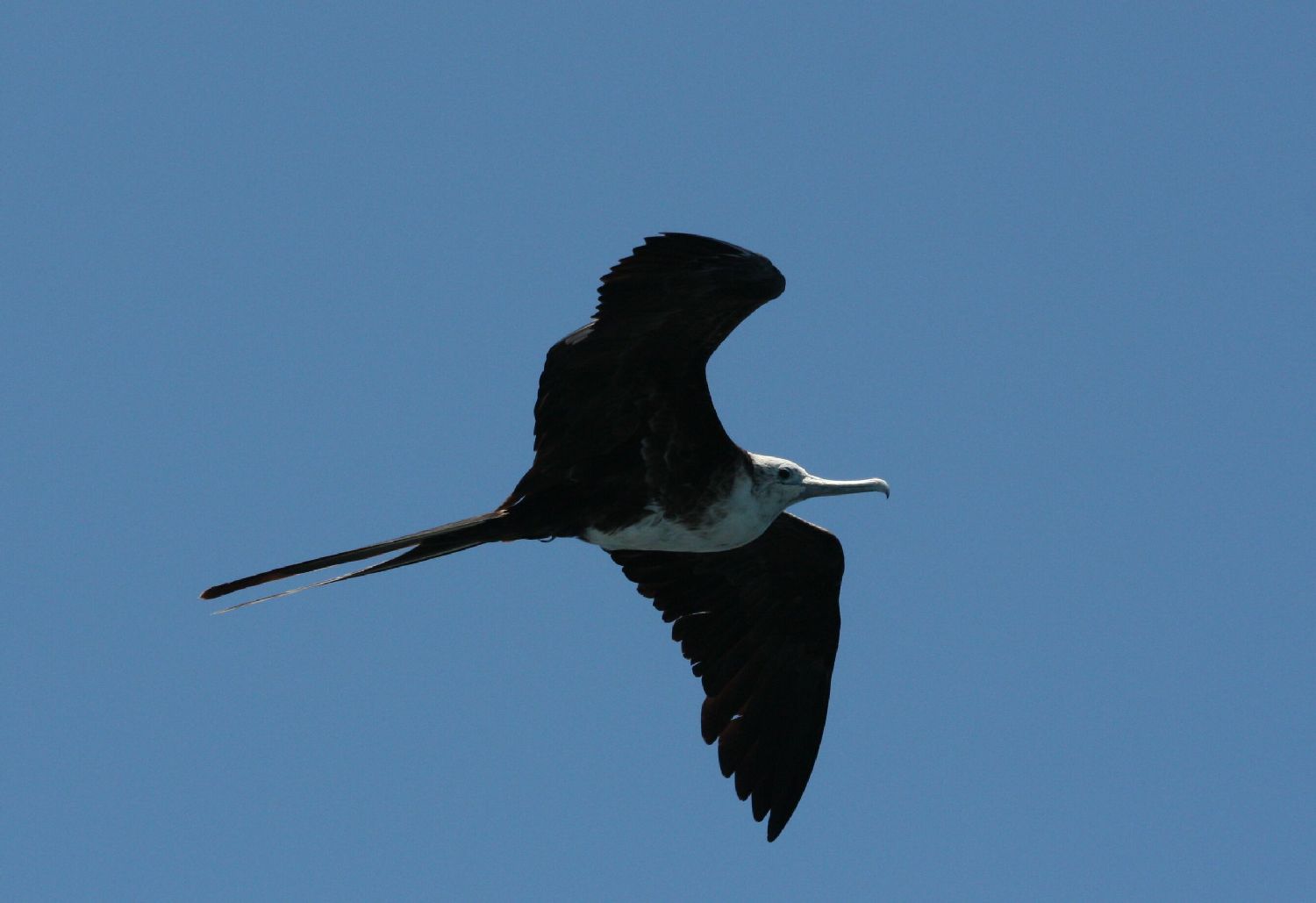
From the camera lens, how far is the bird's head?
27.2 ft

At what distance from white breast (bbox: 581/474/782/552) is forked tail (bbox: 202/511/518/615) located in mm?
533

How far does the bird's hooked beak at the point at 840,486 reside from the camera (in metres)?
8.49

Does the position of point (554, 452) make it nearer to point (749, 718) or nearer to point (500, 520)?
point (500, 520)

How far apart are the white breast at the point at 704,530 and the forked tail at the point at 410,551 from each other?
0.53 meters

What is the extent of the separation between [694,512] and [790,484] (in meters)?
0.58

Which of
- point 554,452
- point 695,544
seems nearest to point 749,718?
point 695,544

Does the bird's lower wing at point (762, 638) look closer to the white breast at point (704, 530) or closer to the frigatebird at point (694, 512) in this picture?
the frigatebird at point (694, 512)

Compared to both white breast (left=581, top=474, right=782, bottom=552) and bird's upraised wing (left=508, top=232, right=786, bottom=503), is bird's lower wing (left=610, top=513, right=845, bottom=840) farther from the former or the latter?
bird's upraised wing (left=508, top=232, right=786, bottom=503)

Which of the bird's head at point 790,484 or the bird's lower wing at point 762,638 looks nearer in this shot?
the bird's head at point 790,484

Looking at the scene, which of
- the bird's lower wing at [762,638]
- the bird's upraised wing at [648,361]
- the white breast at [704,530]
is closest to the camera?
the bird's upraised wing at [648,361]

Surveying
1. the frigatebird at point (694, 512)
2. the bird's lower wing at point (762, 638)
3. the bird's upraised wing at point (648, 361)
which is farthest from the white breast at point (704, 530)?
the bird's lower wing at point (762, 638)

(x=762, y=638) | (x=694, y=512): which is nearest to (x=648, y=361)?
(x=694, y=512)

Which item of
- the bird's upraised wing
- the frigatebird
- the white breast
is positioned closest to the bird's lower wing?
the frigatebird

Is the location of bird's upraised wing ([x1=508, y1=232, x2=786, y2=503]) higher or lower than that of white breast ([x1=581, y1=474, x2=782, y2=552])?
higher
